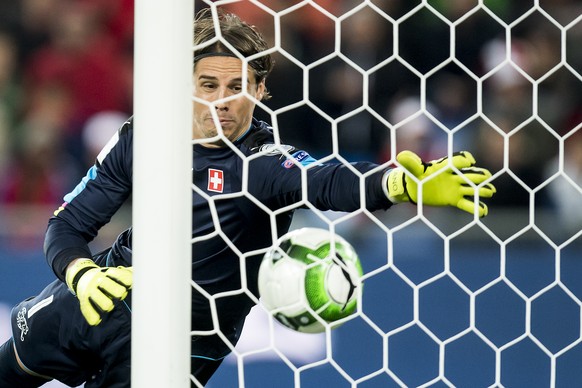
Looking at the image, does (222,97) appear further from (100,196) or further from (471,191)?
(471,191)

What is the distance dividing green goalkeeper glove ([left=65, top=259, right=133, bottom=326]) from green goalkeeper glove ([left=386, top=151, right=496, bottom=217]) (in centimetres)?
50

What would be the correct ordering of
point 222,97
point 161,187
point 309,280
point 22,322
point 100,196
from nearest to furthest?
point 161,187
point 309,280
point 222,97
point 100,196
point 22,322

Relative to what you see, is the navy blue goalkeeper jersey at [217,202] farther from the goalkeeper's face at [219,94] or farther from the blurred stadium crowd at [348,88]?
the blurred stadium crowd at [348,88]

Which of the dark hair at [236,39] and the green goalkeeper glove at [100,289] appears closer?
the green goalkeeper glove at [100,289]

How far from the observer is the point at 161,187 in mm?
1429

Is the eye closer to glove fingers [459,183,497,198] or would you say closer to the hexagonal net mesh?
glove fingers [459,183,497,198]

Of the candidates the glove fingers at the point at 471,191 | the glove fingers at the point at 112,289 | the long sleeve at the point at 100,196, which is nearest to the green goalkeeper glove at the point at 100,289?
the glove fingers at the point at 112,289

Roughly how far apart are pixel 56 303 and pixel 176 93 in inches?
34.0

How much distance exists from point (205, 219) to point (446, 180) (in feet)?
1.85

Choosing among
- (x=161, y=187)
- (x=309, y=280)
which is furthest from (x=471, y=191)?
(x=161, y=187)

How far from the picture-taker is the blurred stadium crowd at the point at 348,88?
3.51 meters

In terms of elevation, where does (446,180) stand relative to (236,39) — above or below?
below

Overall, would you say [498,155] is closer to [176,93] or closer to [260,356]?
[260,356]

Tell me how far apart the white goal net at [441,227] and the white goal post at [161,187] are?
171 centimetres
